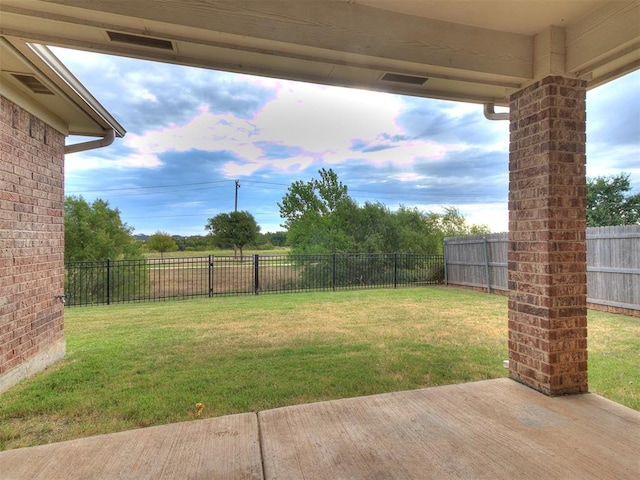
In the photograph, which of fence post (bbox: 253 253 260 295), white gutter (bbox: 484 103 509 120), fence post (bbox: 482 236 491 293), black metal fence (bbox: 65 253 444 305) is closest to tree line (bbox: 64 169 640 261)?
black metal fence (bbox: 65 253 444 305)

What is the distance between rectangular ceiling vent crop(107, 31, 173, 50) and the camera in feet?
5.96

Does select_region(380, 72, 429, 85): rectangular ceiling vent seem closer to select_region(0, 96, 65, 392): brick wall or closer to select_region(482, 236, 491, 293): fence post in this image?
select_region(0, 96, 65, 392): brick wall

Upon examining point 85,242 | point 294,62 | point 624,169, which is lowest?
point 85,242

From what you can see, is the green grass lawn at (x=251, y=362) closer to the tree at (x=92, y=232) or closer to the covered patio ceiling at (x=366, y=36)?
the covered patio ceiling at (x=366, y=36)

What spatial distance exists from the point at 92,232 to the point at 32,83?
9187 mm

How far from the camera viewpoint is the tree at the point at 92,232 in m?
10.2

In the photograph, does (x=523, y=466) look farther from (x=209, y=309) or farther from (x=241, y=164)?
(x=241, y=164)

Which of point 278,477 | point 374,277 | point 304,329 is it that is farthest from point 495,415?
point 374,277

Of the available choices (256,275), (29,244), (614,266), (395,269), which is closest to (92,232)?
(256,275)

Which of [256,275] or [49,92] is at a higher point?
[49,92]

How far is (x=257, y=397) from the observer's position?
8.55 feet

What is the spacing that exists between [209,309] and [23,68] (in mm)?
5059

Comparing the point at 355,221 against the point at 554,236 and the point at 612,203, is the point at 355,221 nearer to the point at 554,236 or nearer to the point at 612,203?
the point at 612,203

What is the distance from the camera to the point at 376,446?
1.80 metres
